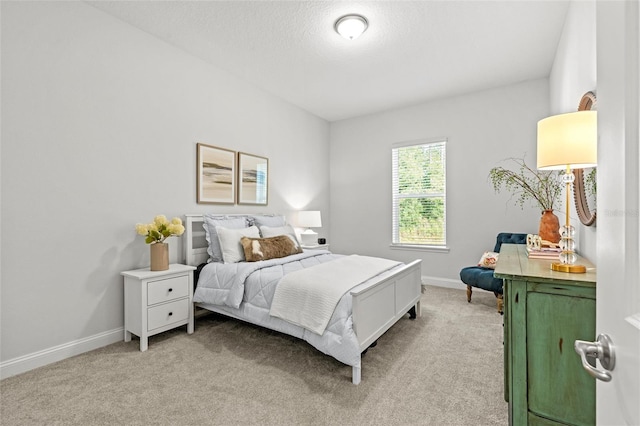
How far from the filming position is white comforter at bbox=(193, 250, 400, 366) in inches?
80.1

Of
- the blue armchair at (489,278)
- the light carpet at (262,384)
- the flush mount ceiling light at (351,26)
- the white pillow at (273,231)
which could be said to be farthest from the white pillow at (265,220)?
the blue armchair at (489,278)

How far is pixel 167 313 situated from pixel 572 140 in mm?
3056

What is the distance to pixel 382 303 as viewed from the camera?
2434 millimetres

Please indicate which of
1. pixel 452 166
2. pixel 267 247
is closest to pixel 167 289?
pixel 267 247

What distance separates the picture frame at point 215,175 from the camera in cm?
346

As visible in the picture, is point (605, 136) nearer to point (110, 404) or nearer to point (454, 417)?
point (454, 417)

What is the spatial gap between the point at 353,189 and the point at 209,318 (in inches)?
125

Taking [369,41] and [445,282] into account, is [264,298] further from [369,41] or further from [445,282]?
[445,282]

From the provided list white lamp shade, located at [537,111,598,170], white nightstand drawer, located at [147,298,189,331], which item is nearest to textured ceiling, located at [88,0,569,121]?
white lamp shade, located at [537,111,598,170]

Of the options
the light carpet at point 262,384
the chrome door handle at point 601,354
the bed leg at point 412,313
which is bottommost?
the light carpet at point 262,384

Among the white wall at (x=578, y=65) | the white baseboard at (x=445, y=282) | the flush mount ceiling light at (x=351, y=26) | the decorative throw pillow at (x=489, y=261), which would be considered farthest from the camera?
the white baseboard at (x=445, y=282)

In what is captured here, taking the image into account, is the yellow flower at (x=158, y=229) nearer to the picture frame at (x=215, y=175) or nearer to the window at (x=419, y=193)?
the picture frame at (x=215, y=175)

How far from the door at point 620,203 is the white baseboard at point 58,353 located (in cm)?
318

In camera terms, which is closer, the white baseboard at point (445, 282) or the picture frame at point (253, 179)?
the picture frame at point (253, 179)
